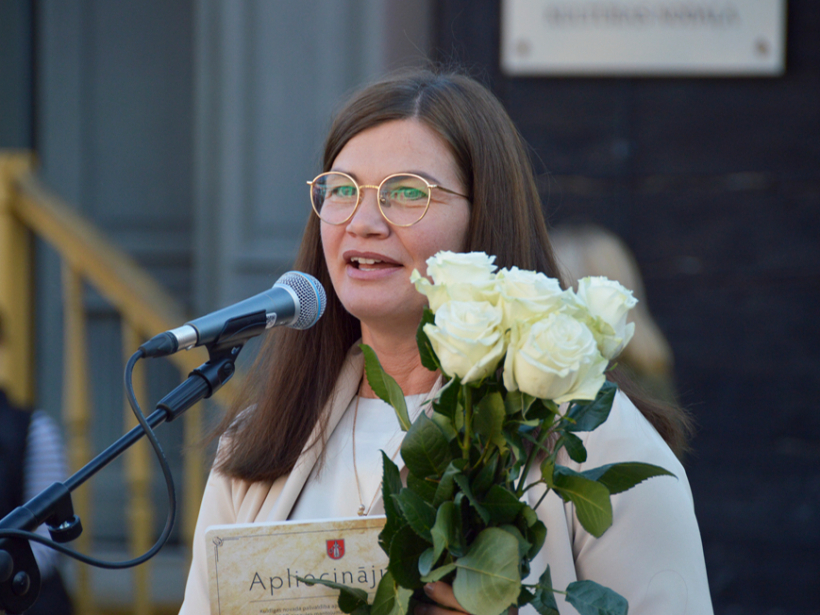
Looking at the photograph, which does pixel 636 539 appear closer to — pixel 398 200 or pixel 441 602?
pixel 441 602

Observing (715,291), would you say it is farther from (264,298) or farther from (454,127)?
(264,298)

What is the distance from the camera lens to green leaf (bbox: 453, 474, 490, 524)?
1.09 m

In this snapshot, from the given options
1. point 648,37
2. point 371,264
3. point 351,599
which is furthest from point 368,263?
point 648,37

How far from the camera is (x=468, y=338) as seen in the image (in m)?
1.01

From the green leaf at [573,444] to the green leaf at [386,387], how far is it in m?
0.19

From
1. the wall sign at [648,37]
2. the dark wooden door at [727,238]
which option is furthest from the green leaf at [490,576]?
the wall sign at [648,37]

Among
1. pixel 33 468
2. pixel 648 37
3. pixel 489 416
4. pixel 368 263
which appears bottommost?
pixel 33 468

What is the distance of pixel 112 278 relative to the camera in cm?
321

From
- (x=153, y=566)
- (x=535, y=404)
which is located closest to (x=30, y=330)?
(x=153, y=566)

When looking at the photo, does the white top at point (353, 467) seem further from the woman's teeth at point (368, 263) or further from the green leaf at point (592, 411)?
the green leaf at point (592, 411)

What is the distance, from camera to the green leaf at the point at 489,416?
42.2 inches

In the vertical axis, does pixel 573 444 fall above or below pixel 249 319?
below

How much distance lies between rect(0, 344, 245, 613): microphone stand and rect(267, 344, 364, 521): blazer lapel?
20.3 inches

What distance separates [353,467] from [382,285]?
37 centimetres
